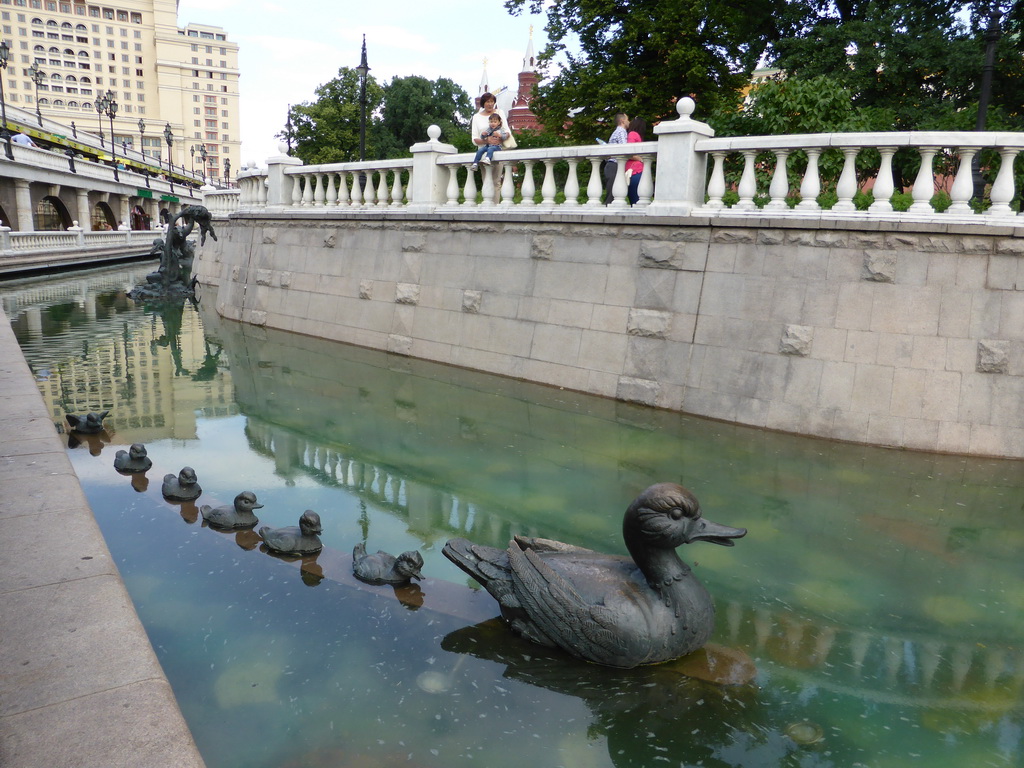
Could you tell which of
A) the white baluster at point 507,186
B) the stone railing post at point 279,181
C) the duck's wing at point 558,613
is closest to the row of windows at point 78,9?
the stone railing post at point 279,181

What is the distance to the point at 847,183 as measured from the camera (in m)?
8.41

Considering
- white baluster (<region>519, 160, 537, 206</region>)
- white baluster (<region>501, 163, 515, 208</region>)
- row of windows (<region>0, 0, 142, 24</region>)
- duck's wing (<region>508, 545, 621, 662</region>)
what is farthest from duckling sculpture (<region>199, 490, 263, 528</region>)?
row of windows (<region>0, 0, 142, 24</region>)

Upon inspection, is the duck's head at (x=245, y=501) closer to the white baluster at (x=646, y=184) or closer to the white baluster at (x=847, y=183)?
the white baluster at (x=646, y=184)

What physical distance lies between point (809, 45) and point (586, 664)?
22016mm

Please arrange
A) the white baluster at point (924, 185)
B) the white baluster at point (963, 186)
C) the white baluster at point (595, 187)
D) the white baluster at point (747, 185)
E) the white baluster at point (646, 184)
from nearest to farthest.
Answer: the white baluster at point (963, 186) < the white baluster at point (924, 185) < the white baluster at point (747, 185) < the white baluster at point (646, 184) < the white baluster at point (595, 187)

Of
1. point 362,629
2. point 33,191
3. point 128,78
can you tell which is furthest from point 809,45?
point 128,78

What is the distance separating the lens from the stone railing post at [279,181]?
15391 millimetres

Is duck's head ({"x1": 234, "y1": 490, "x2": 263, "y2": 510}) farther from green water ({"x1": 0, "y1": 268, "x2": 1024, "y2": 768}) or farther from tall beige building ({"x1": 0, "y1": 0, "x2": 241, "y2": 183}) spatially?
tall beige building ({"x1": 0, "y1": 0, "x2": 241, "y2": 183})

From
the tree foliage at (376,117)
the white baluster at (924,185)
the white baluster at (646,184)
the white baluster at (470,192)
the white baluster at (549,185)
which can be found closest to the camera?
the white baluster at (924,185)

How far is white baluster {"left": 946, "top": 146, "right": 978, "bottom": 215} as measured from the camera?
7.85 m

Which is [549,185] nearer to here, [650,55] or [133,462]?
[133,462]

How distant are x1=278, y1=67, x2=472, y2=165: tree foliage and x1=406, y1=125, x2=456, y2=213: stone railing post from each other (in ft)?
117

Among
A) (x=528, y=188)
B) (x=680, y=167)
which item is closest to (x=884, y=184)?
(x=680, y=167)

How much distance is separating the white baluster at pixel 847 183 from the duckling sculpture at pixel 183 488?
7.22 m
